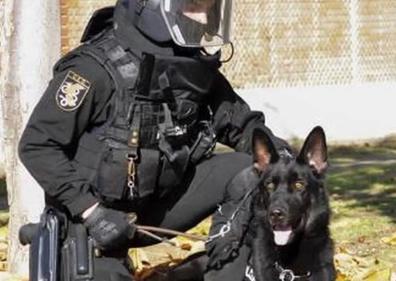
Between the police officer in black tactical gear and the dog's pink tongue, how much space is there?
61 cm

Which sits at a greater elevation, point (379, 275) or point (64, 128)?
point (64, 128)

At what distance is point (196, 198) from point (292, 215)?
787 mm

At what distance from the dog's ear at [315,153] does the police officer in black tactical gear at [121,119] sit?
0.58 metres

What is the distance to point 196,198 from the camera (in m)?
5.24

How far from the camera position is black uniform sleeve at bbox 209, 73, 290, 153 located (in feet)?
17.3

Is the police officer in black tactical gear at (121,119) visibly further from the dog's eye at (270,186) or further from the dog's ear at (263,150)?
the dog's eye at (270,186)

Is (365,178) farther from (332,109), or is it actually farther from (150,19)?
(150,19)

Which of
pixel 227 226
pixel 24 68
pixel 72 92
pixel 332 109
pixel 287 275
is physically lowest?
pixel 332 109

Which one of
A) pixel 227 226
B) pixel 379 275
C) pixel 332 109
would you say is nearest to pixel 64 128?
pixel 227 226

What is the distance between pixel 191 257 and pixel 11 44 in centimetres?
161

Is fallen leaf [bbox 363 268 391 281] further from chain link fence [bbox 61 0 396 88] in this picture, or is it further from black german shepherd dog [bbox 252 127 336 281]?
chain link fence [bbox 61 0 396 88]

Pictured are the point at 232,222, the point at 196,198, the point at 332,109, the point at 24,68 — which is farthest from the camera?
the point at 332,109

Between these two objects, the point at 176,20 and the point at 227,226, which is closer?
the point at 176,20

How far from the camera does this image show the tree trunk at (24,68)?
20.1 ft
